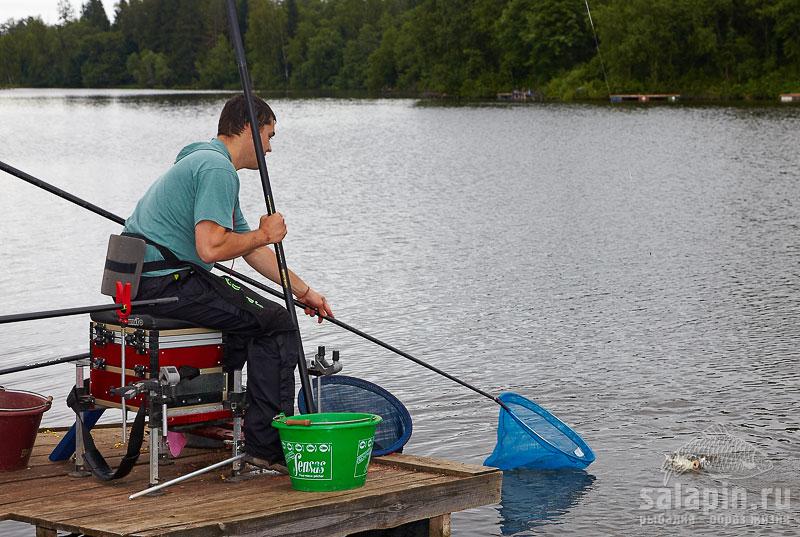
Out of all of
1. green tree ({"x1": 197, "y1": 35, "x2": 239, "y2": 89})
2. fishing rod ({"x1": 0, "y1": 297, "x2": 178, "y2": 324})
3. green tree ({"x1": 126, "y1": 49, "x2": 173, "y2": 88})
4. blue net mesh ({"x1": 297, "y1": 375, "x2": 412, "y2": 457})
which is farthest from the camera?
green tree ({"x1": 126, "y1": 49, "x2": 173, "y2": 88})

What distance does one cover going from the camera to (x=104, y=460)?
612 centimetres

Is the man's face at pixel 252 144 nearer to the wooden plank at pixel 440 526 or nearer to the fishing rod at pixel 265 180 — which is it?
the fishing rod at pixel 265 180

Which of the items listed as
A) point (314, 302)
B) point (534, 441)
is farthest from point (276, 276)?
point (534, 441)

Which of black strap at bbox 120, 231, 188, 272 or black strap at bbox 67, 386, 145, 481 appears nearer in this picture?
black strap at bbox 67, 386, 145, 481

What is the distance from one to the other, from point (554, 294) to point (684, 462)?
7079mm

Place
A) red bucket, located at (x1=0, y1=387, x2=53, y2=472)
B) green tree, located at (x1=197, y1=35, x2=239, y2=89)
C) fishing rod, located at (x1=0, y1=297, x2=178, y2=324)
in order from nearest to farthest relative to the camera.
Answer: fishing rod, located at (x1=0, y1=297, x2=178, y2=324) → red bucket, located at (x1=0, y1=387, x2=53, y2=472) → green tree, located at (x1=197, y1=35, x2=239, y2=89)

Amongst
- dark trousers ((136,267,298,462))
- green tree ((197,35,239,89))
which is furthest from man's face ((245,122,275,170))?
green tree ((197,35,239,89))

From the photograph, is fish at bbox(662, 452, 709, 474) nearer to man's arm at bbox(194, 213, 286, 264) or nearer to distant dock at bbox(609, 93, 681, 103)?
man's arm at bbox(194, 213, 286, 264)

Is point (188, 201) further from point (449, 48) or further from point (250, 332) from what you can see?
point (449, 48)

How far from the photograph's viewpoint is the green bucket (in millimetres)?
5660

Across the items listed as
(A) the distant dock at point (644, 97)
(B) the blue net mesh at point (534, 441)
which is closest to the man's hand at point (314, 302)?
(B) the blue net mesh at point (534, 441)

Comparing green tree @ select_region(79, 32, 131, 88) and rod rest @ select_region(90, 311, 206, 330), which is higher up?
green tree @ select_region(79, 32, 131, 88)

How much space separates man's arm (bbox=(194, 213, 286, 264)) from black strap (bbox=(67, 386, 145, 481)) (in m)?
0.75

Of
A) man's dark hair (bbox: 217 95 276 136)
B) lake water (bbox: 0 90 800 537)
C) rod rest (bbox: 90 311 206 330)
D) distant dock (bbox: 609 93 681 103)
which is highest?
man's dark hair (bbox: 217 95 276 136)
